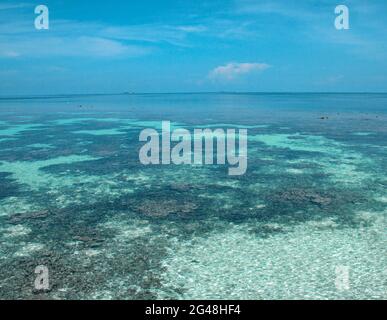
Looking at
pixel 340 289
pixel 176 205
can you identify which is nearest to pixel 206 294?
pixel 340 289

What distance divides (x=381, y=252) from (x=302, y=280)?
304cm

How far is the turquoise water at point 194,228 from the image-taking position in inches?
368

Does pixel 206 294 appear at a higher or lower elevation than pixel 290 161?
lower

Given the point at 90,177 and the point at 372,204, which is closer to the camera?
the point at 372,204

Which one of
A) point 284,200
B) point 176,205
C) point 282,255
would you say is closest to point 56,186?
point 176,205

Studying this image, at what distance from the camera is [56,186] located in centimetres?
1803

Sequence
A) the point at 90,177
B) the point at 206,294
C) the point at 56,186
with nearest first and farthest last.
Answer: the point at 206,294 < the point at 56,186 < the point at 90,177

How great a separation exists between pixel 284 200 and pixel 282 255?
16.4ft

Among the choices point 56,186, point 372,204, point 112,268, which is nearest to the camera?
point 112,268

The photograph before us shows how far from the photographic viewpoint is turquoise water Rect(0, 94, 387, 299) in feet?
30.7

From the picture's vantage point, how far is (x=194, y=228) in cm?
1291
